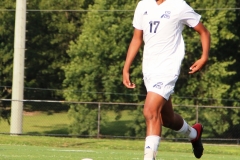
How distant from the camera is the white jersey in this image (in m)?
9.36

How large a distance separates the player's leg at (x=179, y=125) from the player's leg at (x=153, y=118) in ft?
1.69

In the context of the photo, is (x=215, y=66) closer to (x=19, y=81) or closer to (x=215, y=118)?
(x=215, y=118)

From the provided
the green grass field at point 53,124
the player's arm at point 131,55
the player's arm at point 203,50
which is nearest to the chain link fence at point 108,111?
the green grass field at point 53,124

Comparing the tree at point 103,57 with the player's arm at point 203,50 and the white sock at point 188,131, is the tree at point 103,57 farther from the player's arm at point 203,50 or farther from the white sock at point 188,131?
the player's arm at point 203,50

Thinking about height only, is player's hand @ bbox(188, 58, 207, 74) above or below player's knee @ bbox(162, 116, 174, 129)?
above

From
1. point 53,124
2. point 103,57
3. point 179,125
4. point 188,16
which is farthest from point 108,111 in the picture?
point 188,16

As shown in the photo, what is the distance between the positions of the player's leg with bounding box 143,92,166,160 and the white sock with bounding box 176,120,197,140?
1.32 m

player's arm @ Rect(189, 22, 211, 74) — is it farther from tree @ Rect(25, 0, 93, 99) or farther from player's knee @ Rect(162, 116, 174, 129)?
tree @ Rect(25, 0, 93, 99)

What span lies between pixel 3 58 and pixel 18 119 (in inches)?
727

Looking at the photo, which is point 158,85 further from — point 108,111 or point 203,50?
point 108,111

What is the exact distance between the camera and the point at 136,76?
39.4 metres

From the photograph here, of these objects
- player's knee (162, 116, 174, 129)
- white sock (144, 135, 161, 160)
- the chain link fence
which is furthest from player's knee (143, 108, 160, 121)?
the chain link fence

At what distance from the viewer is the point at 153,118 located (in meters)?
9.20

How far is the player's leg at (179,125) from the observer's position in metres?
9.94
